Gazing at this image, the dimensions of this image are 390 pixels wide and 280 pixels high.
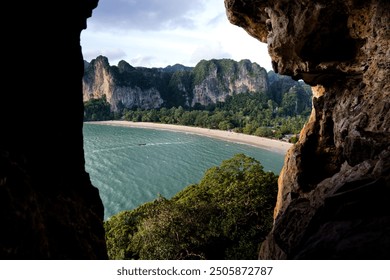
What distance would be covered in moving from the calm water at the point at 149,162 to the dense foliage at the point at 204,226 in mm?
10880

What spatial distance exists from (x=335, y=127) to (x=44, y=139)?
278 inches

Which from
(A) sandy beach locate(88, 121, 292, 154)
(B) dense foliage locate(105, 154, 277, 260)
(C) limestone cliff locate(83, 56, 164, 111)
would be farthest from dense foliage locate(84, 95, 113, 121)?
(B) dense foliage locate(105, 154, 277, 260)

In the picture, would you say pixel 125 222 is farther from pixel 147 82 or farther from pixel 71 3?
pixel 147 82

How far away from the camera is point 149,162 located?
41625 millimetres

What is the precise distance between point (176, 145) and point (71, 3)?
48344mm

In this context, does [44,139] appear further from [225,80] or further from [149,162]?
[225,80]

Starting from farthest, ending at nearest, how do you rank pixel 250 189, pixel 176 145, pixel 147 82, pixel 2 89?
pixel 147 82, pixel 176 145, pixel 250 189, pixel 2 89

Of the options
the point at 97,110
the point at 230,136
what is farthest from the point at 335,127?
the point at 97,110

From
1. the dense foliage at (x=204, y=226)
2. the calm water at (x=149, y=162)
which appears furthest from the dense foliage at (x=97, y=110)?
the dense foliage at (x=204, y=226)

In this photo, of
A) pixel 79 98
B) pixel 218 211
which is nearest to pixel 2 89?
pixel 79 98

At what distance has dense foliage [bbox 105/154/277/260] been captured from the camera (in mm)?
11750

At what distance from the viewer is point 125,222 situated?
593 inches

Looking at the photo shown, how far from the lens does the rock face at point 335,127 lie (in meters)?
3.91

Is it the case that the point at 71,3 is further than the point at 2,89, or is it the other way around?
the point at 71,3
